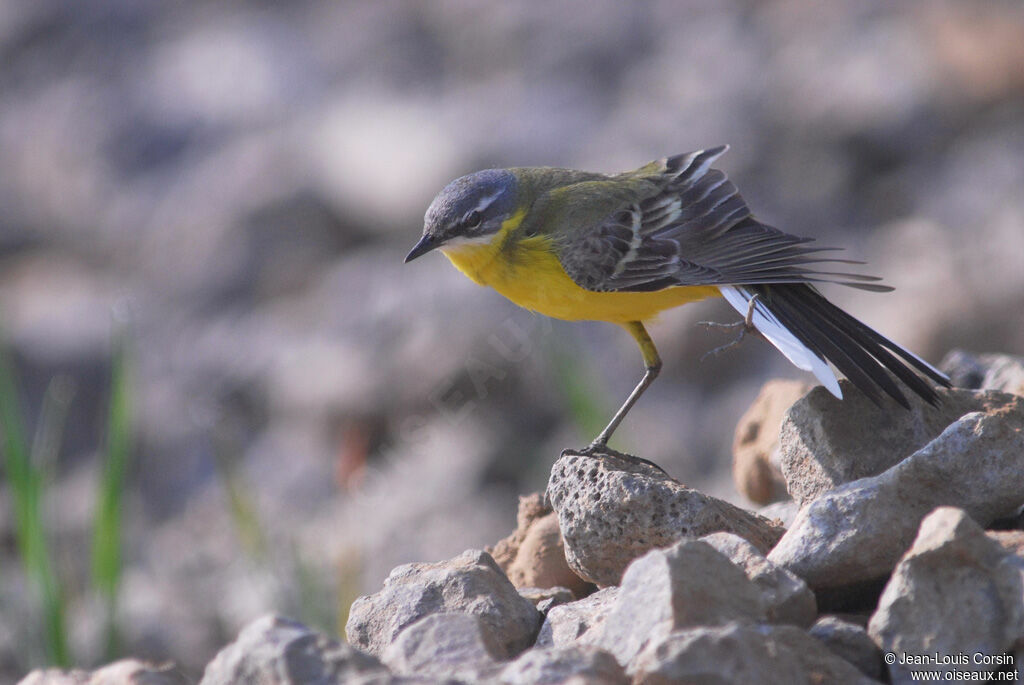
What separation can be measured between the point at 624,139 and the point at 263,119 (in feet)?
21.9

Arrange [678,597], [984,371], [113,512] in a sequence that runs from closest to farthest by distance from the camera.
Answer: [678,597] → [984,371] → [113,512]

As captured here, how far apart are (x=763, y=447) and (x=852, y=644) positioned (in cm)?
254

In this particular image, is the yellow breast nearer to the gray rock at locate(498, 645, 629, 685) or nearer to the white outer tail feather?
the white outer tail feather

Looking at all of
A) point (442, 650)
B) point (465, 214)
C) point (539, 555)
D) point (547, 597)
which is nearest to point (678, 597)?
point (442, 650)

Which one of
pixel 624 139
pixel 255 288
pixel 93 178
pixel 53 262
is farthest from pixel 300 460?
pixel 93 178

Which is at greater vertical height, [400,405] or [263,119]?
[263,119]

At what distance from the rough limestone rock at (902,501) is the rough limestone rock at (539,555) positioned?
4.84 feet

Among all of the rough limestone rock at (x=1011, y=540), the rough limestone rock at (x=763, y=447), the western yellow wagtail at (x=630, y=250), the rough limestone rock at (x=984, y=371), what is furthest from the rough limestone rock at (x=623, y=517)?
the rough limestone rock at (x=984, y=371)

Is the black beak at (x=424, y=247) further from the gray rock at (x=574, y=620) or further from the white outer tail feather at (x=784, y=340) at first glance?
the gray rock at (x=574, y=620)

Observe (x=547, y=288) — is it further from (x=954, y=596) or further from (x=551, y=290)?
(x=954, y=596)

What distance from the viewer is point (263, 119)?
66.4 feet

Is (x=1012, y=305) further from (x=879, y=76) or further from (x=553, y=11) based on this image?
(x=553, y=11)

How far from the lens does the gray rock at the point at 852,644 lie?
12.1 ft

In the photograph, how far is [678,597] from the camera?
11.6ft
